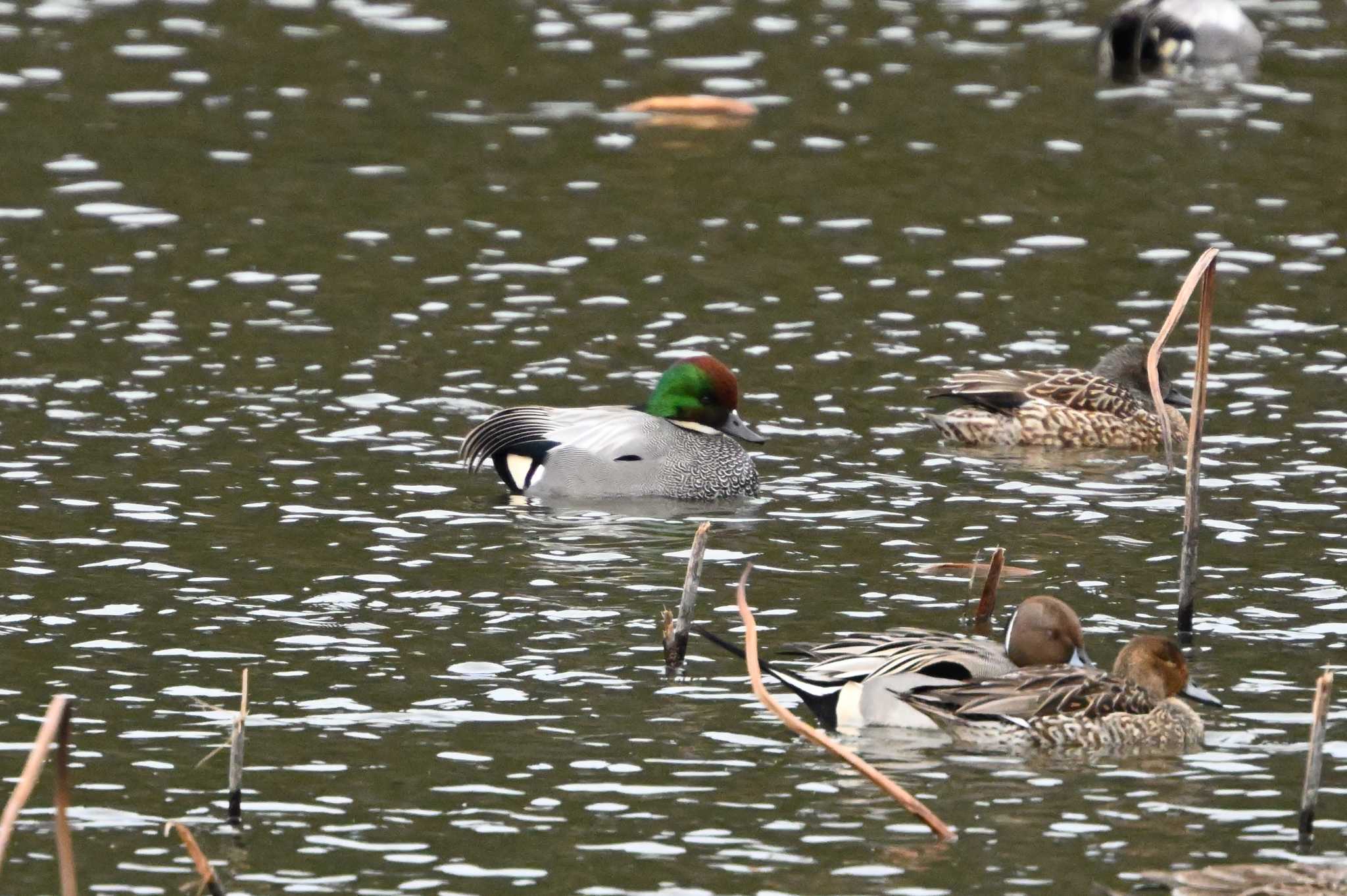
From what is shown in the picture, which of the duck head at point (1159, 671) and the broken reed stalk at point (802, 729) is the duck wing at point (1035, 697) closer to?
the duck head at point (1159, 671)

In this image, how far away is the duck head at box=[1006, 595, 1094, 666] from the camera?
1173 centimetres

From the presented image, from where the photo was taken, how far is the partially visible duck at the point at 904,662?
1138 centimetres

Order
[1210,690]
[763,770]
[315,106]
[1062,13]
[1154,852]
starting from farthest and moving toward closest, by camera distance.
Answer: [1062,13] → [315,106] → [1210,690] → [763,770] → [1154,852]

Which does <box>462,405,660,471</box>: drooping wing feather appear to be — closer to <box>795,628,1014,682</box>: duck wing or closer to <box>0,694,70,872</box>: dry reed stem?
<box>795,628,1014,682</box>: duck wing

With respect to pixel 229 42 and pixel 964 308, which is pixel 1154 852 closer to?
pixel 964 308

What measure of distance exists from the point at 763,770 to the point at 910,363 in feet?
26.1

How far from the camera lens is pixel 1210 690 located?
12.0 m

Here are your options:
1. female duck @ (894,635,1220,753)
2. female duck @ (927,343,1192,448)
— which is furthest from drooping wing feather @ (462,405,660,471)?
Result: female duck @ (894,635,1220,753)

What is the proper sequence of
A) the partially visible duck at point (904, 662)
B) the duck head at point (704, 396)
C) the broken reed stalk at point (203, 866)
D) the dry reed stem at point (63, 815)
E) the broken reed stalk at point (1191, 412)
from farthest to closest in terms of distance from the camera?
the duck head at point (704, 396) → the partially visible duck at point (904, 662) → the broken reed stalk at point (1191, 412) → the broken reed stalk at point (203, 866) → the dry reed stem at point (63, 815)

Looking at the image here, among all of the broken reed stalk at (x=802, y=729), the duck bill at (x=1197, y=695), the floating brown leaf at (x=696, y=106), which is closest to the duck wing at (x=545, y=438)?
the duck bill at (x=1197, y=695)

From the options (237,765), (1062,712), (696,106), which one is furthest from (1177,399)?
(696,106)

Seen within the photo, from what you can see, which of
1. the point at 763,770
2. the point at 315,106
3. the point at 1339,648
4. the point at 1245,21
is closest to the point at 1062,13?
the point at 1245,21

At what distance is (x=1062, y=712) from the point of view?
1126 centimetres

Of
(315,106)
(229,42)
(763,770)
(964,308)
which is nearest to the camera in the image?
(763,770)
